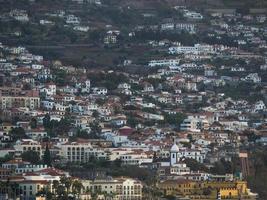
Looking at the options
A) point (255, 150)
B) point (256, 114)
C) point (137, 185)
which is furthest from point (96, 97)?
point (137, 185)

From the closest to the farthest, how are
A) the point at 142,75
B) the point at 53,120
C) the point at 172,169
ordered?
the point at 172,169, the point at 53,120, the point at 142,75

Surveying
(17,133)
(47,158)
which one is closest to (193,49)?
(17,133)

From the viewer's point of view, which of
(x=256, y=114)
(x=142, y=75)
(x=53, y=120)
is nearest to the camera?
(x=53, y=120)

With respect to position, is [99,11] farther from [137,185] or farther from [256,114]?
[137,185]

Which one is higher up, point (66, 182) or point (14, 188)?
point (66, 182)

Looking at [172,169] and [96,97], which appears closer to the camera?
[172,169]

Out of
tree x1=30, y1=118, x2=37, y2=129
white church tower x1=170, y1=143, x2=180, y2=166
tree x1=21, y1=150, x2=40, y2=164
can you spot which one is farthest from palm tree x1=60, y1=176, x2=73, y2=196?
tree x1=30, y1=118, x2=37, y2=129

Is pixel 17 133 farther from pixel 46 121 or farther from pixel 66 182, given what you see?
pixel 66 182
